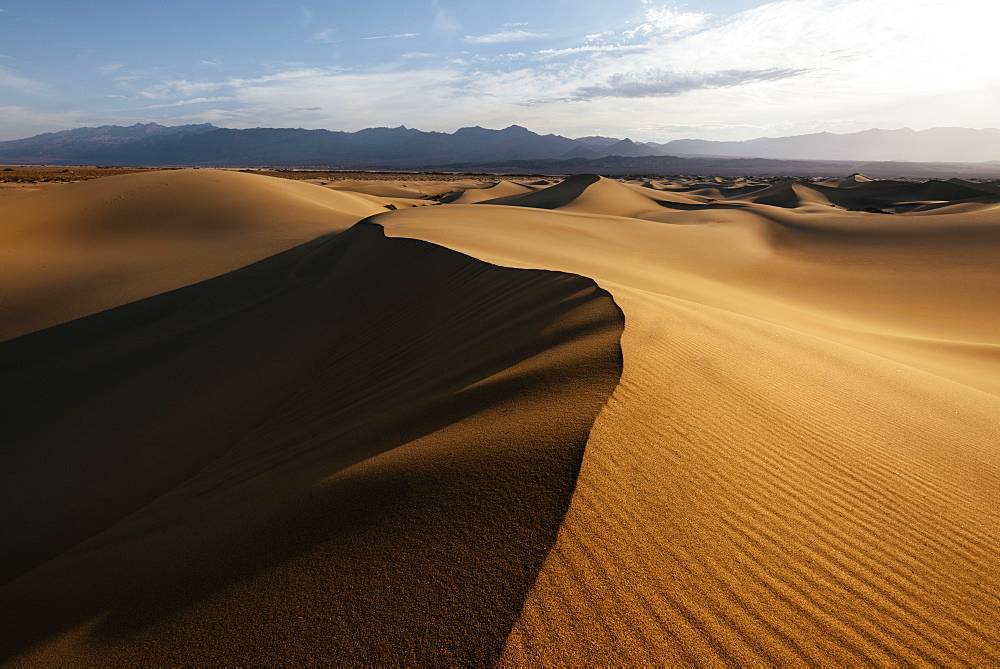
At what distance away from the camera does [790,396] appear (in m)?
4.18

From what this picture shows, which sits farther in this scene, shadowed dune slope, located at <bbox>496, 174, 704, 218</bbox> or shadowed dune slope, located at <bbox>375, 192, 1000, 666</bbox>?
shadowed dune slope, located at <bbox>496, 174, 704, 218</bbox>

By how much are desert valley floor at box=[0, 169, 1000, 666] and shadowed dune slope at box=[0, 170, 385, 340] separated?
429cm

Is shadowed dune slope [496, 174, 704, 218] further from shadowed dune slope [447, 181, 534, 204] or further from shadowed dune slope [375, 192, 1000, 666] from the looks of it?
shadowed dune slope [375, 192, 1000, 666]

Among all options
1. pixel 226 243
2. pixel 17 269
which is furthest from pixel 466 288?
pixel 17 269

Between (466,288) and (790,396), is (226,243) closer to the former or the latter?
(466,288)

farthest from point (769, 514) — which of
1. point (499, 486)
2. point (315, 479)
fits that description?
point (315, 479)

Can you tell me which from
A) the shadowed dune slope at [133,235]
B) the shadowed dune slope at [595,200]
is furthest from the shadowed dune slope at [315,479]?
the shadowed dune slope at [595,200]

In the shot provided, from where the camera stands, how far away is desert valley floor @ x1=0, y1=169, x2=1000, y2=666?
2.03 meters

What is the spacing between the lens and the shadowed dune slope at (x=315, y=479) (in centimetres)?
215

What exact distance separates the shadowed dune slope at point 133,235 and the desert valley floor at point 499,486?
4.29 metres

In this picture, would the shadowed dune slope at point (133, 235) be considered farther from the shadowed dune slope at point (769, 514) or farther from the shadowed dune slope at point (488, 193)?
A: the shadowed dune slope at point (488, 193)

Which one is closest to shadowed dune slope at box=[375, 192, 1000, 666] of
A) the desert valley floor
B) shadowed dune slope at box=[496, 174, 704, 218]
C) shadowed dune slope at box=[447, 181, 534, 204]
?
the desert valley floor

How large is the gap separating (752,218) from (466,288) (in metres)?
25.9

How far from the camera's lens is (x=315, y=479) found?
339 cm
